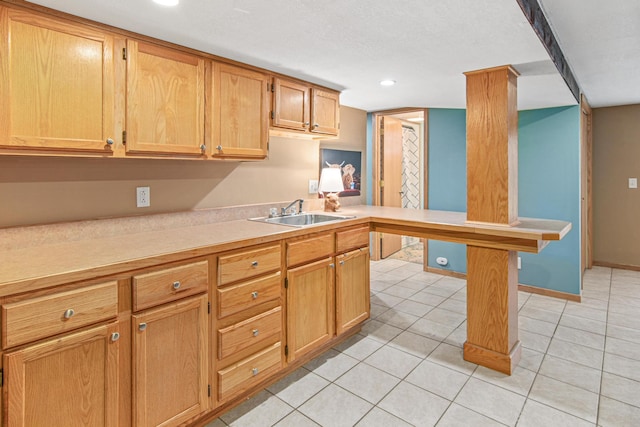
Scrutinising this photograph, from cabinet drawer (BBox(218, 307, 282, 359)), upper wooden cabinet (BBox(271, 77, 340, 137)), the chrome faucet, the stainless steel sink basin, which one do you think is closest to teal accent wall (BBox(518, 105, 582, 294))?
upper wooden cabinet (BBox(271, 77, 340, 137))

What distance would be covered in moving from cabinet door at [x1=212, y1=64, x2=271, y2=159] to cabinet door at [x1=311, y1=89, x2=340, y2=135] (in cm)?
47

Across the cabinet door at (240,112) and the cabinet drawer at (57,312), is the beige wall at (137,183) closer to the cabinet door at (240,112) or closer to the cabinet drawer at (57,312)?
the cabinet door at (240,112)

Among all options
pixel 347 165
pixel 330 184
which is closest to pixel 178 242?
pixel 330 184

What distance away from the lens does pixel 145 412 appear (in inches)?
61.1

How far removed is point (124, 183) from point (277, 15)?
1.27m

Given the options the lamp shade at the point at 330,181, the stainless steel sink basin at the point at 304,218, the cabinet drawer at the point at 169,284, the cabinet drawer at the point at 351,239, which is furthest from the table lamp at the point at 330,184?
the cabinet drawer at the point at 169,284

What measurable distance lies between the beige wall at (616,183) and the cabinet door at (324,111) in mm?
3697

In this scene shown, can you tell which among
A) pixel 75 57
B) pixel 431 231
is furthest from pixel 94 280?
pixel 431 231

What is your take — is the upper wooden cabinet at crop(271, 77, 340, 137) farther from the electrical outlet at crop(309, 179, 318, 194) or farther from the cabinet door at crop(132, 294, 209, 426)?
the cabinet door at crop(132, 294, 209, 426)

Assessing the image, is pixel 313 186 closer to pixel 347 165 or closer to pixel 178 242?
pixel 347 165

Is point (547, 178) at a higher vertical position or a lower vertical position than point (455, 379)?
higher

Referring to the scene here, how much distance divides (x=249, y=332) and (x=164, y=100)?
1.34 metres

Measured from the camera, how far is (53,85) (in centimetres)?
157

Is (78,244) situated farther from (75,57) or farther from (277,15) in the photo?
(277,15)
